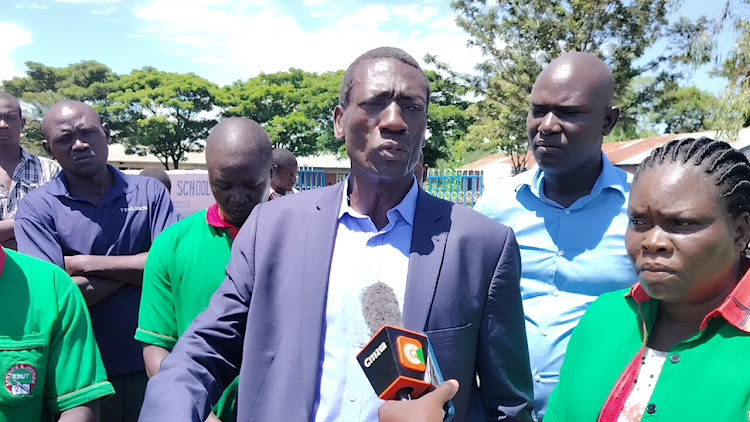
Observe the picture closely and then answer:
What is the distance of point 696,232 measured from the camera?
1.64m

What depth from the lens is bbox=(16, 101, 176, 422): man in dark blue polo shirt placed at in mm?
3475

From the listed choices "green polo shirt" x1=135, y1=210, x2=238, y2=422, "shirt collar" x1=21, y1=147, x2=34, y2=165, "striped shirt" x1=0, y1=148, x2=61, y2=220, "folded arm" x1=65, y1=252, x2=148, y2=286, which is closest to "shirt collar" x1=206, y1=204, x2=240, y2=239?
"green polo shirt" x1=135, y1=210, x2=238, y2=422

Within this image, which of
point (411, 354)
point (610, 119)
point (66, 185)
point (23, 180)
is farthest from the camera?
point (23, 180)

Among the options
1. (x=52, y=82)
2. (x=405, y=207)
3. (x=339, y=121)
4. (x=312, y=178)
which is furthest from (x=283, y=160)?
(x=52, y=82)

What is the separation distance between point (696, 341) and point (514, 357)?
0.50 metres

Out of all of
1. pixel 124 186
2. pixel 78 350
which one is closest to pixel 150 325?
pixel 78 350

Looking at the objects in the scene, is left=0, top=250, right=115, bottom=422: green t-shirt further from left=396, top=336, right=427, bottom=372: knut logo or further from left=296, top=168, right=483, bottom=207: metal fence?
left=296, top=168, right=483, bottom=207: metal fence

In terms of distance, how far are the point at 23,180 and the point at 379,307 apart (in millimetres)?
3923

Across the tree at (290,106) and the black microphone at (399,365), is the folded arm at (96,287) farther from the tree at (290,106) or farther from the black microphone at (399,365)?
the tree at (290,106)

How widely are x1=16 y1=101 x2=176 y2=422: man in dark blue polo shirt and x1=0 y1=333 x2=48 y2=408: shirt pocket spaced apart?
126 centimetres

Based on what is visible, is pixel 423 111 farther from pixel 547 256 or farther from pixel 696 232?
pixel 547 256

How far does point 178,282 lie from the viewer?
2.86m

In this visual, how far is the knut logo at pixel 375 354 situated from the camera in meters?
1.43

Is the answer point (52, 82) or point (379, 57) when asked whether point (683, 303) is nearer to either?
point (379, 57)
